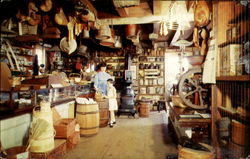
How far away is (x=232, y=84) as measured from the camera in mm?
2613

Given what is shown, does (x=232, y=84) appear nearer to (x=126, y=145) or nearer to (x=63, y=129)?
(x=126, y=145)

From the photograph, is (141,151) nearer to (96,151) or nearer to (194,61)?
(96,151)

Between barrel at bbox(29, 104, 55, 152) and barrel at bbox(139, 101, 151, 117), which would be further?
barrel at bbox(139, 101, 151, 117)

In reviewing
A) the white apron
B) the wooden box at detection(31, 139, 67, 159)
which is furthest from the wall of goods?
the white apron

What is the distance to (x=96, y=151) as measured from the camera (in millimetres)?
3854

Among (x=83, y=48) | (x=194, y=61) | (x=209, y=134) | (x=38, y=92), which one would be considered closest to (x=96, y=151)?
(x=38, y=92)

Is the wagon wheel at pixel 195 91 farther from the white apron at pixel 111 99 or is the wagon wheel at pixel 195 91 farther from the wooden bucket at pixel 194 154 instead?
the white apron at pixel 111 99

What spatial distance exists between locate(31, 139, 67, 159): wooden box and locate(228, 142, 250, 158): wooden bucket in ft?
9.10

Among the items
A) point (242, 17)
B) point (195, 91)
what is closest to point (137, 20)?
point (195, 91)

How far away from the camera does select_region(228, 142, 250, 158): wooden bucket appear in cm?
214

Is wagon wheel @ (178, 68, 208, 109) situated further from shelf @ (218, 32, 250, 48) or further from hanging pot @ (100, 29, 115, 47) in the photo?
hanging pot @ (100, 29, 115, 47)

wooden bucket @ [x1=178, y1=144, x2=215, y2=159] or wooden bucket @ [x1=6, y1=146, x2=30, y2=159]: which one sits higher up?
wooden bucket @ [x1=178, y1=144, x2=215, y2=159]

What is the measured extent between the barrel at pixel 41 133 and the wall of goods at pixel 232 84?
2.68 m

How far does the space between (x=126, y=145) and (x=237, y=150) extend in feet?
8.19
